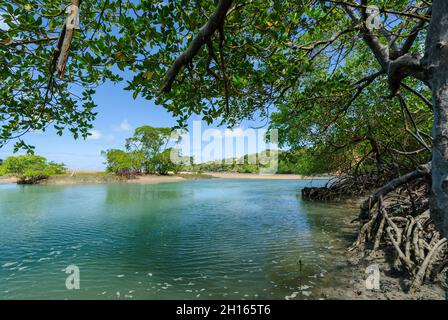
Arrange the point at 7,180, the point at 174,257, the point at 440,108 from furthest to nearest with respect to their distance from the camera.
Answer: the point at 7,180 → the point at 174,257 → the point at 440,108

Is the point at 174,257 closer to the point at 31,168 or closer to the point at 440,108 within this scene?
the point at 440,108

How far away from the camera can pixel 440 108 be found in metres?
2.72

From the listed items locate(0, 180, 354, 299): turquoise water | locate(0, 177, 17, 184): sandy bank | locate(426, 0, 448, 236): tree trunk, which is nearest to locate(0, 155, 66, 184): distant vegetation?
locate(0, 177, 17, 184): sandy bank

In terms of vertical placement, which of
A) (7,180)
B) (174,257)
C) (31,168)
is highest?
(31,168)

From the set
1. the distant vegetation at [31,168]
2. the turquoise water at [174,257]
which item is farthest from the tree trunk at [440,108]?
the distant vegetation at [31,168]

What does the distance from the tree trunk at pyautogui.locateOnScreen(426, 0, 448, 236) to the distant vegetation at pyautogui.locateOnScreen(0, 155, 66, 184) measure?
63.1 metres

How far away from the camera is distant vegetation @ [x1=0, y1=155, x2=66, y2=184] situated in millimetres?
52562

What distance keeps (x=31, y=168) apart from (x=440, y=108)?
212ft

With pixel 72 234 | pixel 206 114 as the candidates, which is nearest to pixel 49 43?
pixel 206 114

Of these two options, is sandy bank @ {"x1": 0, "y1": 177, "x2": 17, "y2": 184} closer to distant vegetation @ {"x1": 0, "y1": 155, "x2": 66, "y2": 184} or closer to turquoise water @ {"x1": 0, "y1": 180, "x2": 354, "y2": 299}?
distant vegetation @ {"x1": 0, "y1": 155, "x2": 66, "y2": 184}

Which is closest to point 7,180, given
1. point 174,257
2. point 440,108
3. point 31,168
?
point 31,168

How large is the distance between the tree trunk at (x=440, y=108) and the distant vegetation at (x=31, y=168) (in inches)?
2483

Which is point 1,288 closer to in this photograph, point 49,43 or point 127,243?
point 127,243

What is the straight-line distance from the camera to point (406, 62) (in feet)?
11.6
